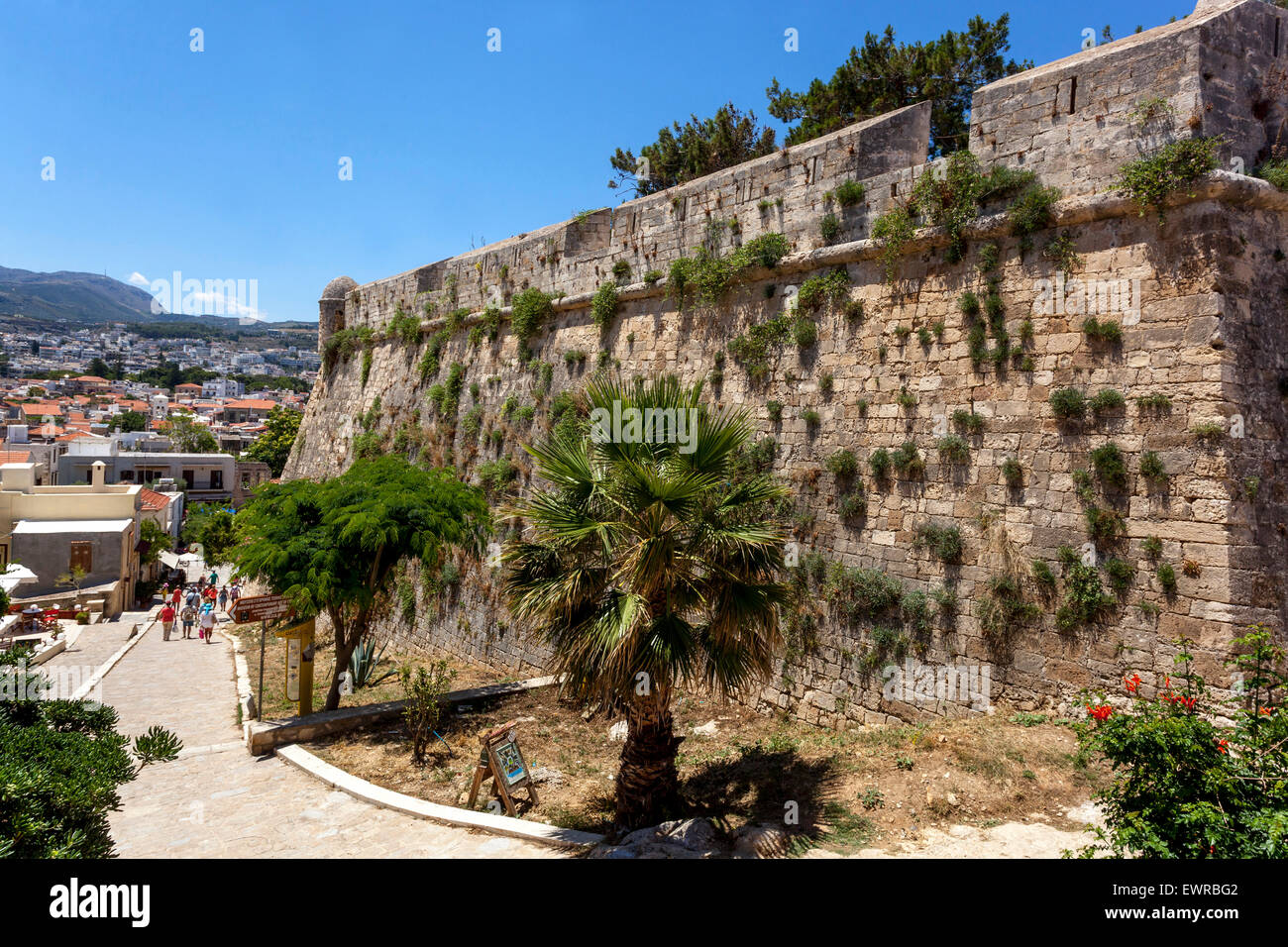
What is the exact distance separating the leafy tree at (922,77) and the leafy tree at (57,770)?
765 inches

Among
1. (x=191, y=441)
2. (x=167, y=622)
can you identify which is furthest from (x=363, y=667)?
(x=191, y=441)

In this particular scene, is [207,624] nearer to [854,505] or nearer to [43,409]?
[854,505]

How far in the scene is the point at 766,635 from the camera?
632 centimetres

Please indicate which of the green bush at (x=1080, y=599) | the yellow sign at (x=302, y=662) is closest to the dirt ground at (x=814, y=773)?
the green bush at (x=1080, y=599)

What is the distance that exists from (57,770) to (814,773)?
18.9ft

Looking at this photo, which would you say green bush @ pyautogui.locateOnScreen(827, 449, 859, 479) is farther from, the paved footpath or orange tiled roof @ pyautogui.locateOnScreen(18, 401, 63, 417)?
orange tiled roof @ pyautogui.locateOnScreen(18, 401, 63, 417)

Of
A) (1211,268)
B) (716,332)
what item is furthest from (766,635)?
(716,332)

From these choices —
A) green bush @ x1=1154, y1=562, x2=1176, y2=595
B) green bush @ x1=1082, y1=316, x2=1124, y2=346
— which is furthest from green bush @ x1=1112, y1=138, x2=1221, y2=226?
green bush @ x1=1154, y1=562, x2=1176, y2=595

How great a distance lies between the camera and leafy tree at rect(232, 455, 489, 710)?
31.6ft

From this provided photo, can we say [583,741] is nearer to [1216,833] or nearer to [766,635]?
[766,635]

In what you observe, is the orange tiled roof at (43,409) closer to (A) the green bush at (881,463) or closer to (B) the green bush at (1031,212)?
(A) the green bush at (881,463)

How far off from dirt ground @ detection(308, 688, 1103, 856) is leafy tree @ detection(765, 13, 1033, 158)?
50.9 feet
